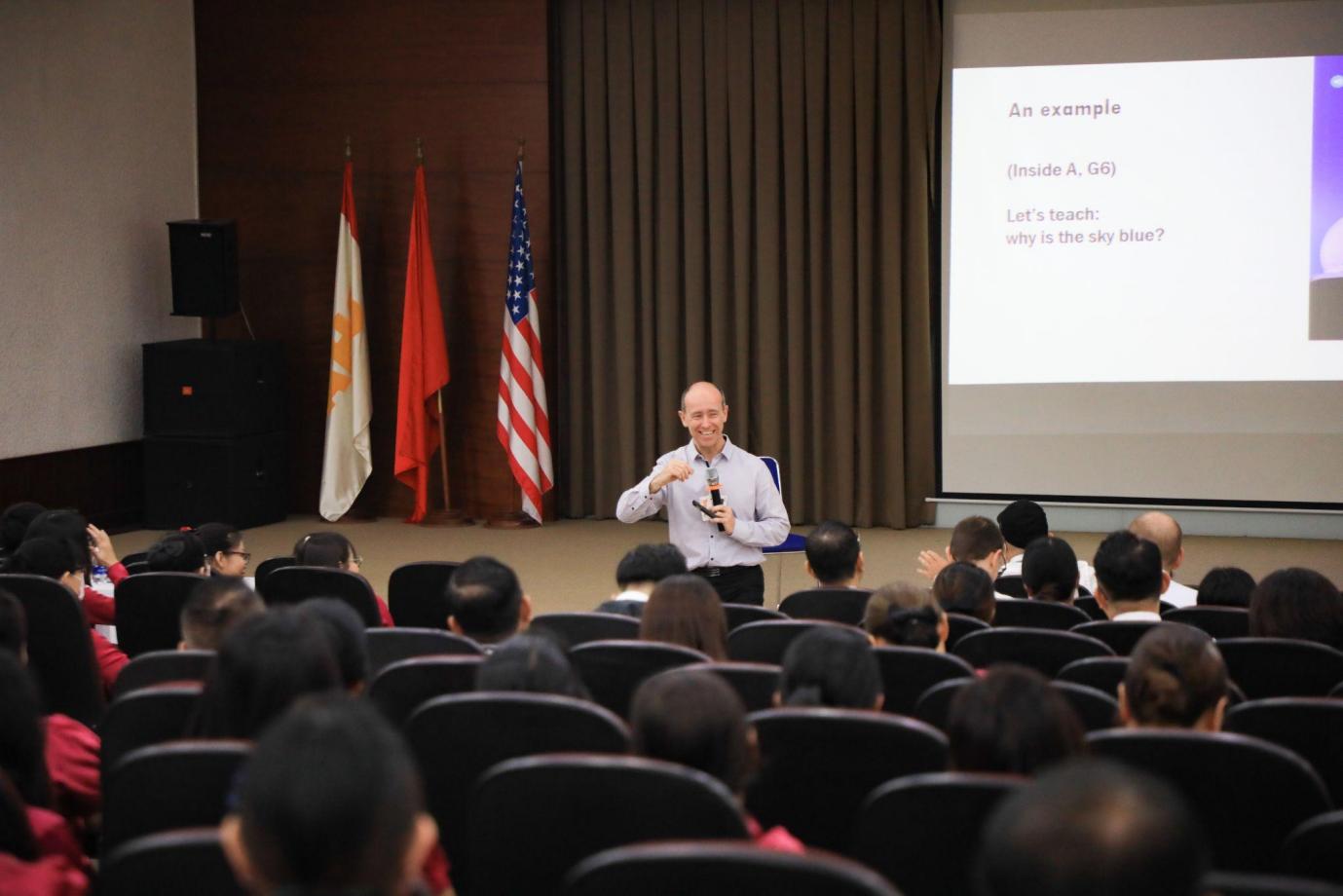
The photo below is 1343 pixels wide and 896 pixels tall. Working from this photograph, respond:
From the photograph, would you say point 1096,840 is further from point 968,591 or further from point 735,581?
point 735,581

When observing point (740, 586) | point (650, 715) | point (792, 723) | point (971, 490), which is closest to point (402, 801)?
→ point (650, 715)

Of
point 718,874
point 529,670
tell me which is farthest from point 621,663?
point 718,874

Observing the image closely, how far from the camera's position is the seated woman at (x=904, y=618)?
12.1 feet

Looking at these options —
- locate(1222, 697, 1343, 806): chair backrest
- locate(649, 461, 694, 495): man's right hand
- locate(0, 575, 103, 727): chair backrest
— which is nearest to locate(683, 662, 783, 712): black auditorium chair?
locate(1222, 697, 1343, 806): chair backrest

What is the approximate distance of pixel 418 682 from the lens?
3172 millimetres

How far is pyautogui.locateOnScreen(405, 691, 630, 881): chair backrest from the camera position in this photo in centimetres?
260

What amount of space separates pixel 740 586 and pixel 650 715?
146 inches

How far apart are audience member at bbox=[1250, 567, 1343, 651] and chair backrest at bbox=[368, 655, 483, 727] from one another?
208 cm

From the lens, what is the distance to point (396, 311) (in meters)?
10.0

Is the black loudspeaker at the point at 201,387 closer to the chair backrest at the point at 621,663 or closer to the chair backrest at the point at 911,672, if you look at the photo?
the chair backrest at the point at 621,663

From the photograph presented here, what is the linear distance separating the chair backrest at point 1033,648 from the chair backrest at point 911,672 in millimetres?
418

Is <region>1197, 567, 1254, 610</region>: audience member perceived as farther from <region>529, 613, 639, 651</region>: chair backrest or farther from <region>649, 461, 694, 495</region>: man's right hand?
<region>529, 613, 639, 651</region>: chair backrest

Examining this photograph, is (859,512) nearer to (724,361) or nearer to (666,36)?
(724,361)

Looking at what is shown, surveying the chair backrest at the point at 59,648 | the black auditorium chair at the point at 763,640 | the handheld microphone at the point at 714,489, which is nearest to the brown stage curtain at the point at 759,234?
the handheld microphone at the point at 714,489
